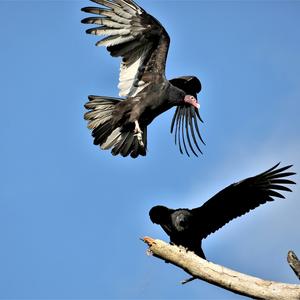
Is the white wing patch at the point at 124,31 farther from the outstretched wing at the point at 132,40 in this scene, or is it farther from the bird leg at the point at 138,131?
the bird leg at the point at 138,131

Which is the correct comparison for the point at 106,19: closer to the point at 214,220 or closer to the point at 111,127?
the point at 111,127

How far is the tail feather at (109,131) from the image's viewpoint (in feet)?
37.4

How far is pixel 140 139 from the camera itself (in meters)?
11.2

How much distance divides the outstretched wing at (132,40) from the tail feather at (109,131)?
0.35 metres

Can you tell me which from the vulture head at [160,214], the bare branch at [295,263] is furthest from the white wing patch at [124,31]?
the bare branch at [295,263]

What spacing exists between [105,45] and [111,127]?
132 cm

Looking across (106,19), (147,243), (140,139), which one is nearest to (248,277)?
(147,243)

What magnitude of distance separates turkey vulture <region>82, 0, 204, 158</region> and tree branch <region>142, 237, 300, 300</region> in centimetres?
340

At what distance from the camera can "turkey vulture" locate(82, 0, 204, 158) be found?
10836mm

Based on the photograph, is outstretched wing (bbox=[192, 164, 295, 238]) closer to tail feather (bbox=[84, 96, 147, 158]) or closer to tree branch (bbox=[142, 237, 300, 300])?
tree branch (bbox=[142, 237, 300, 300])

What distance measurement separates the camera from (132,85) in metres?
11.4

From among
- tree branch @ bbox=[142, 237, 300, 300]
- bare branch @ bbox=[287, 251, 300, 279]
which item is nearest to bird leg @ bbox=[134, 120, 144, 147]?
tree branch @ bbox=[142, 237, 300, 300]

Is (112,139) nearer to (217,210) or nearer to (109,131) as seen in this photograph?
(109,131)

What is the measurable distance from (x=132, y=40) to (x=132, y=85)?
0.73 m
